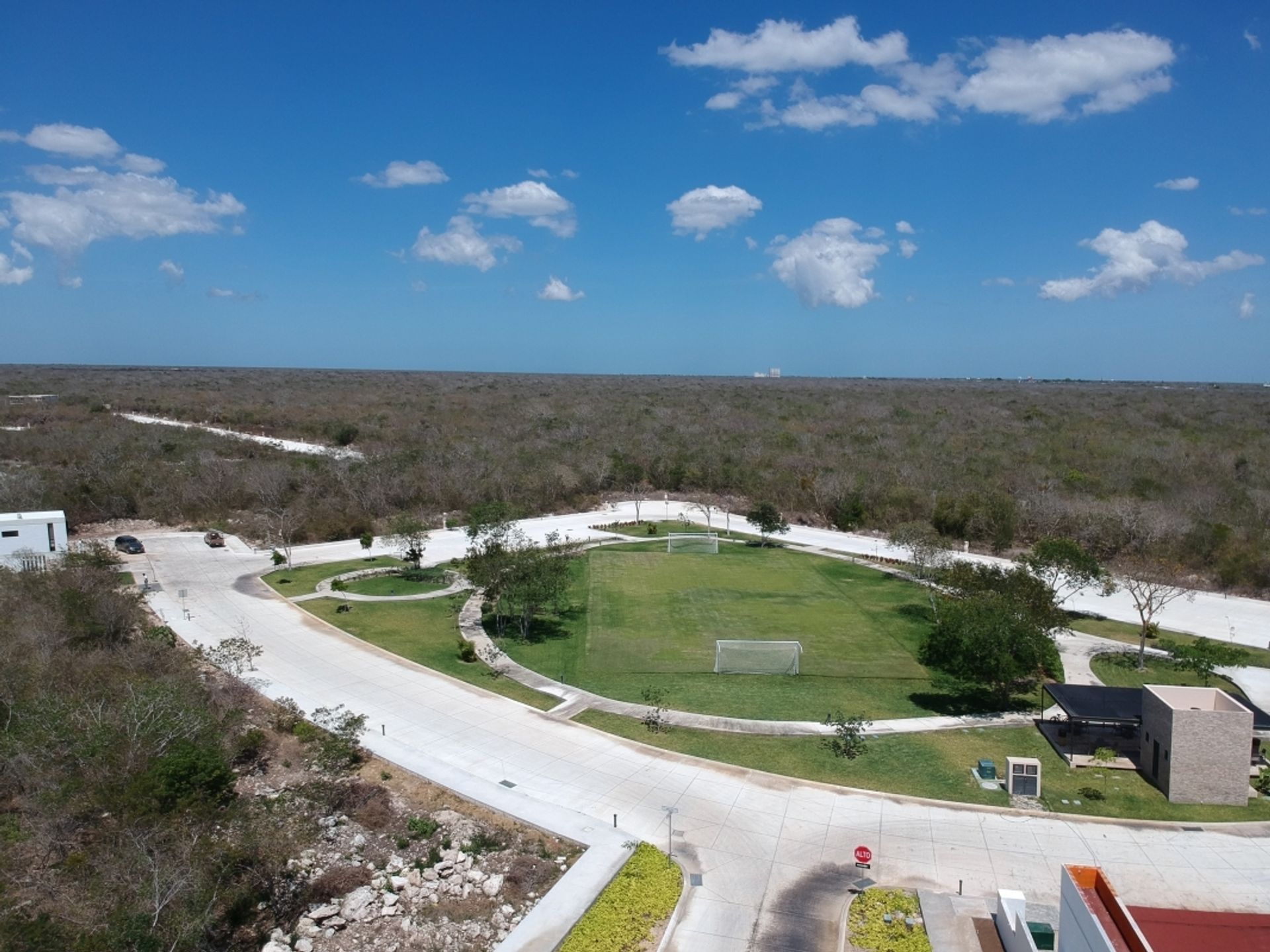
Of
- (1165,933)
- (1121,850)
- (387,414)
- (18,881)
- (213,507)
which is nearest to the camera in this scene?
(1165,933)

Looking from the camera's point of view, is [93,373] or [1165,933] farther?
[93,373]

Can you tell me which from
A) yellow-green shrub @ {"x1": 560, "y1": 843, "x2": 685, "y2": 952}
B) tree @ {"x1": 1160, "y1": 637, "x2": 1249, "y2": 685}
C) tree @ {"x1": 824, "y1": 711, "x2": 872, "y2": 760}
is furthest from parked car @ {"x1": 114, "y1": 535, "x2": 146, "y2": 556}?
tree @ {"x1": 1160, "y1": 637, "x2": 1249, "y2": 685}

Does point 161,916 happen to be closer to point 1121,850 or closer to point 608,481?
point 1121,850

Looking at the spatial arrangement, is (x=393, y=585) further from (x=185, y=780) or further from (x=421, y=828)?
(x=185, y=780)

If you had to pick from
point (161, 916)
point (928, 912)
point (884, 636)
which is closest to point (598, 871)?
point (928, 912)

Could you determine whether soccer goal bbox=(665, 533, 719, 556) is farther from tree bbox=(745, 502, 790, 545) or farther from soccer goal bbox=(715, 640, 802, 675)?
soccer goal bbox=(715, 640, 802, 675)

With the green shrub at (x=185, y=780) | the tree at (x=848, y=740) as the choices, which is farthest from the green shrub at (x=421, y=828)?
the tree at (x=848, y=740)
